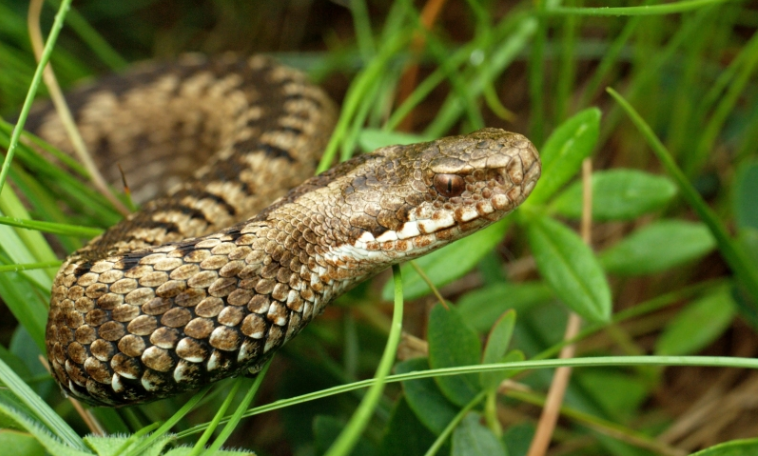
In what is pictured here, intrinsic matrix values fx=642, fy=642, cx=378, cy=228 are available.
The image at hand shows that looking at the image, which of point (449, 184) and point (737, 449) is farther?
point (449, 184)

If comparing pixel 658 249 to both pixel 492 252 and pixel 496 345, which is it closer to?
pixel 492 252

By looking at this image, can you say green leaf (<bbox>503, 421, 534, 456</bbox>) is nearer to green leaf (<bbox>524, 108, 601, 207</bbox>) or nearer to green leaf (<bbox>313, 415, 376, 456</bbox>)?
green leaf (<bbox>313, 415, 376, 456</bbox>)

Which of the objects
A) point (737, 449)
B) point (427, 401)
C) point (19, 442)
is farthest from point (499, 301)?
point (19, 442)

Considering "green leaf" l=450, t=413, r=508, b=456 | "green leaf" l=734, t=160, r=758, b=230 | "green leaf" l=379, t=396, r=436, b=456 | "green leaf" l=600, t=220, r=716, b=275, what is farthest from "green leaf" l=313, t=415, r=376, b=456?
"green leaf" l=734, t=160, r=758, b=230

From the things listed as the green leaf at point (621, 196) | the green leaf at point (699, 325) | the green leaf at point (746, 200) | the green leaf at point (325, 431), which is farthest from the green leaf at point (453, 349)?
the green leaf at point (746, 200)

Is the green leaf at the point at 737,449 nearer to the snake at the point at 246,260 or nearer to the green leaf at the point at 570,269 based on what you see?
the green leaf at the point at 570,269

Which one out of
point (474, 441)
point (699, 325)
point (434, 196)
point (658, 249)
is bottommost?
point (699, 325)

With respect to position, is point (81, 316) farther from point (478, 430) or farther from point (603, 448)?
point (603, 448)
